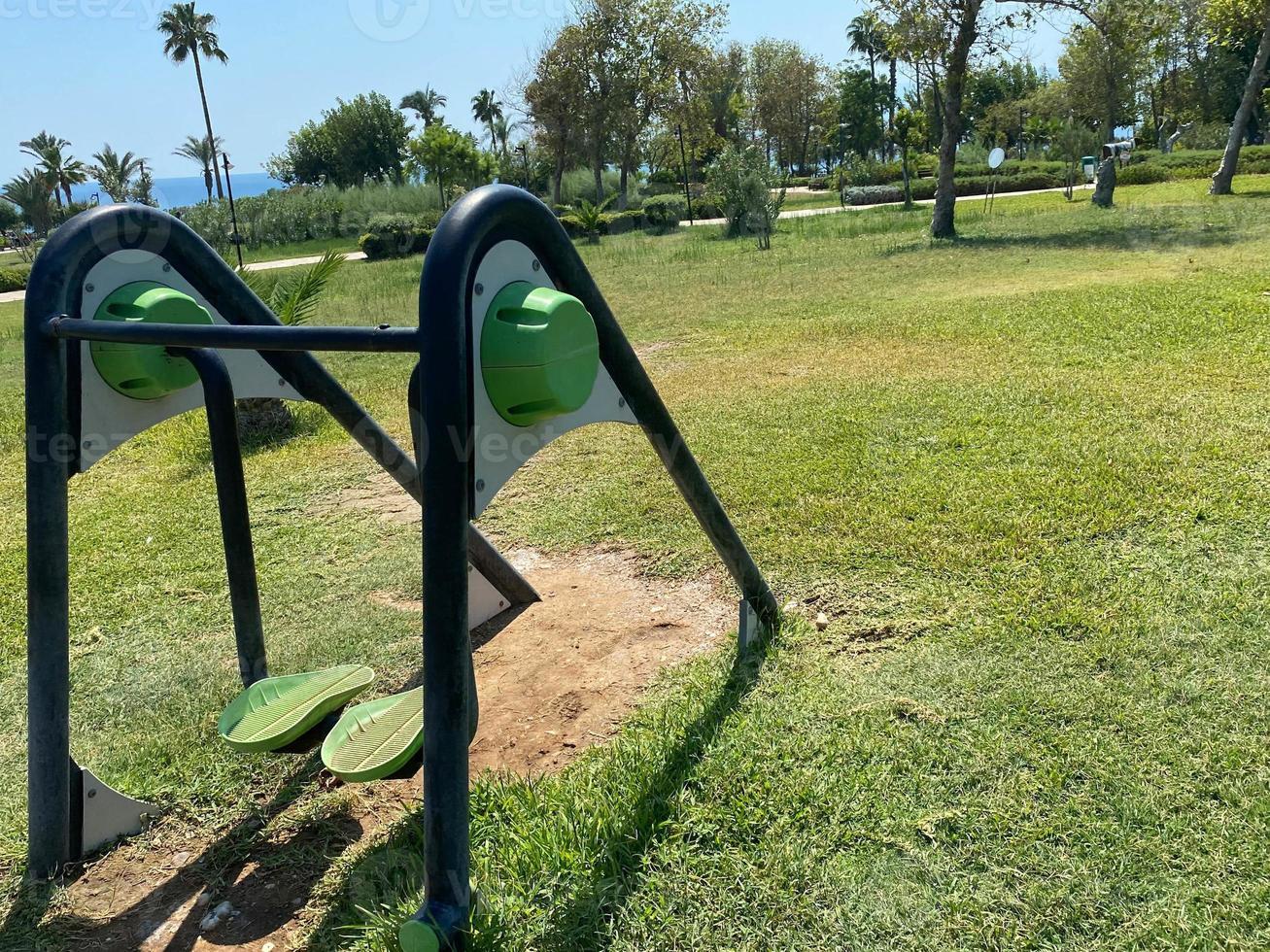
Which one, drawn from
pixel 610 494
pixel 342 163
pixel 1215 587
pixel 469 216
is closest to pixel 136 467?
pixel 610 494

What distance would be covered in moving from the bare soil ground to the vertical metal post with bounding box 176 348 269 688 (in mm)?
362

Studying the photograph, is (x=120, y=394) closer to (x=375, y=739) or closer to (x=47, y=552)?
(x=47, y=552)

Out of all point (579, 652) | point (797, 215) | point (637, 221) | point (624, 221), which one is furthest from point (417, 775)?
point (637, 221)

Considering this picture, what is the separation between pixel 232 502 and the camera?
2379 millimetres

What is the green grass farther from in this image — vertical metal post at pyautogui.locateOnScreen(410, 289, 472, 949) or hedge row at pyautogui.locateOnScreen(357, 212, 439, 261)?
vertical metal post at pyautogui.locateOnScreen(410, 289, 472, 949)

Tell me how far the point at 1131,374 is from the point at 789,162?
175ft

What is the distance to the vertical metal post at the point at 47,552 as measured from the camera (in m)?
1.90

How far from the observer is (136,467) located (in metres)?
5.84

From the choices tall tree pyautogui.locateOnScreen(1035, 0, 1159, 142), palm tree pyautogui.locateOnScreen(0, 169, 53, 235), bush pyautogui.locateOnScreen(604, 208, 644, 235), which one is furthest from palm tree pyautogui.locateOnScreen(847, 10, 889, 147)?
palm tree pyautogui.locateOnScreen(0, 169, 53, 235)

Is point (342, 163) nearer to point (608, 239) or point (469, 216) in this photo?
point (608, 239)

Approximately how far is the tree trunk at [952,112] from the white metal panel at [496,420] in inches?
579

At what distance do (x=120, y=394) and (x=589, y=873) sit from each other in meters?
1.45

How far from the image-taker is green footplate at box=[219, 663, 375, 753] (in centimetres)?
209

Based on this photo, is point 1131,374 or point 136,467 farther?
point 136,467
